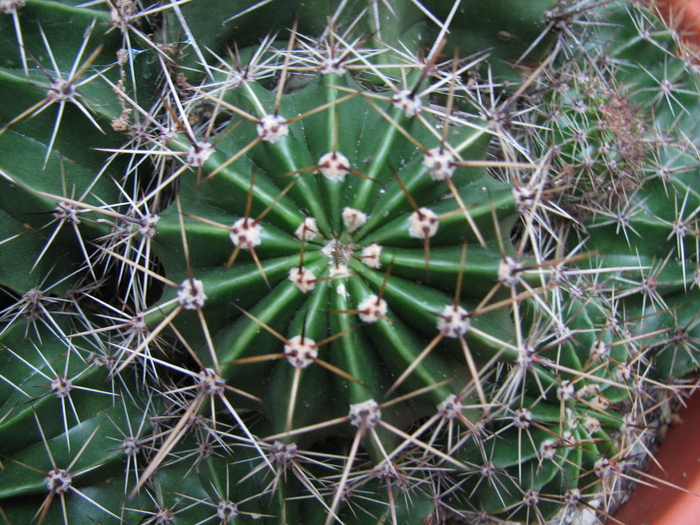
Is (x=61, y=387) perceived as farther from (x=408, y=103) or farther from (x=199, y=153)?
(x=408, y=103)

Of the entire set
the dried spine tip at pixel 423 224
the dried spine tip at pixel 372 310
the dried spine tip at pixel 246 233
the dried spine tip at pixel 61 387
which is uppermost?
the dried spine tip at pixel 423 224

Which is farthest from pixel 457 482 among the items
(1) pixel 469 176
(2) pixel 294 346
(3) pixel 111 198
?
(3) pixel 111 198

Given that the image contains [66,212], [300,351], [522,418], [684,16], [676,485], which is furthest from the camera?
[684,16]

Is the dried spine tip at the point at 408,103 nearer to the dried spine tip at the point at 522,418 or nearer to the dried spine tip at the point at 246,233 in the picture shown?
the dried spine tip at the point at 246,233

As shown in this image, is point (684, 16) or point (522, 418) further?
point (684, 16)

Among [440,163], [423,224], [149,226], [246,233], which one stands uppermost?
[440,163]

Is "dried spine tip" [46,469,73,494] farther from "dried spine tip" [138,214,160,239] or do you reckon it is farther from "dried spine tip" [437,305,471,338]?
"dried spine tip" [437,305,471,338]

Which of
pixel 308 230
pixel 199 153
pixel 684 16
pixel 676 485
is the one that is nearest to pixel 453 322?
pixel 308 230

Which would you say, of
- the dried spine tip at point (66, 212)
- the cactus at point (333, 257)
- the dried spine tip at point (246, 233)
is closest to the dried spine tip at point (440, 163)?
the cactus at point (333, 257)
